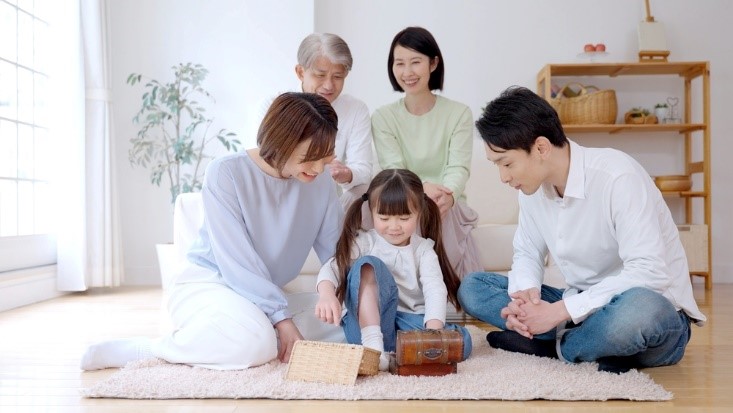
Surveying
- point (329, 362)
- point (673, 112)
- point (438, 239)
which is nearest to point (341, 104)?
point (438, 239)

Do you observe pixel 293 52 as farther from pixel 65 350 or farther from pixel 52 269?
pixel 65 350

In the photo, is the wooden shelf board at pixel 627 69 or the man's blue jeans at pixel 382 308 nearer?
the man's blue jeans at pixel 382 308

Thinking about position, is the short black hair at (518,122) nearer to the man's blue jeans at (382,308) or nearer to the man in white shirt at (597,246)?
the man in white shirt at (597,246)

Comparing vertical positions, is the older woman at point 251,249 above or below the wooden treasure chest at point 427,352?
above

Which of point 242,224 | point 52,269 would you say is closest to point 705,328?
A: point 242,224

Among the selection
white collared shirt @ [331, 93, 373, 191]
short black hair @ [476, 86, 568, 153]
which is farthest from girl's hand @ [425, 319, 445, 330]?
white collared shirt @ [331, 93, 373, 191]

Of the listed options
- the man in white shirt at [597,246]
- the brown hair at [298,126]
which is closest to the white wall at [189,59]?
the brown hair at [298,126]

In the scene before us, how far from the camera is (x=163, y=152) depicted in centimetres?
485

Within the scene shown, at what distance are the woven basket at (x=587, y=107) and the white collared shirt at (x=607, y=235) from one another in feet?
9.08

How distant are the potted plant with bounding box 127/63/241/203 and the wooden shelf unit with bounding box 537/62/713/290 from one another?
82.0 inches

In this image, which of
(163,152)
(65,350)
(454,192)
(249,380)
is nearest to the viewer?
(249,380)

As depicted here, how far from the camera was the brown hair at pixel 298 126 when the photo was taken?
204cm

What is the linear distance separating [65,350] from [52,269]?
189cm

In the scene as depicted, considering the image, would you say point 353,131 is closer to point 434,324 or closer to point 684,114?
point 434,324
